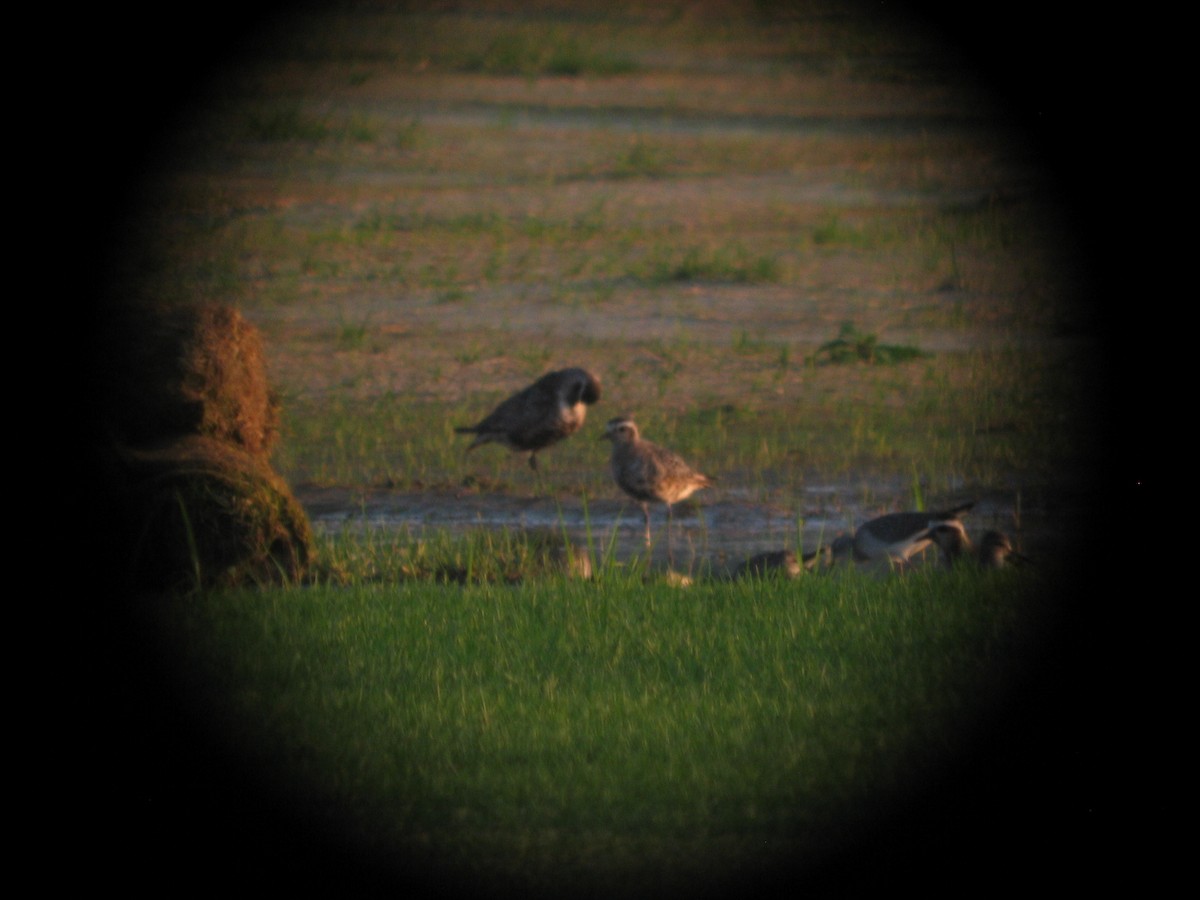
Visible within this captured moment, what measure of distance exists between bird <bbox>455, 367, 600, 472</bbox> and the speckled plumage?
2.70 ft

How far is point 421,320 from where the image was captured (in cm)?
1348

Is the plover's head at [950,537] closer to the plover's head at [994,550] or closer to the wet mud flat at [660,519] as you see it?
the plover's head at [994,550]

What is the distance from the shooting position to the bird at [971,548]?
7.84 m

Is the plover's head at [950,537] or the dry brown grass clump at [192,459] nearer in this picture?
the dry brown grass clump at [192,459]

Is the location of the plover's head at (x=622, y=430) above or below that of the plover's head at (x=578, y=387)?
below

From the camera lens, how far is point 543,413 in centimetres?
1030

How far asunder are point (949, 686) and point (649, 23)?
725 inches

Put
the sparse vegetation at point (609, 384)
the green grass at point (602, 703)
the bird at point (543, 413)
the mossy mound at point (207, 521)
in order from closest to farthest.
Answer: the green grass at point (602, 703)
the sparse vegetation at point (609, 384)
the mossy mound at point (207, 521)
the bird at point (543, 413)

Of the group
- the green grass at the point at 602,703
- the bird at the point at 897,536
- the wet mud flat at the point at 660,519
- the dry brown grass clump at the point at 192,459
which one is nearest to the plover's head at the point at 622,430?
the wet mud flat at the point at 660,519

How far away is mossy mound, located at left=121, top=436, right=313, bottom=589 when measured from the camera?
7.59m

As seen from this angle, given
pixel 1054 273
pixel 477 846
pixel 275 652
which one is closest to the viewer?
pixel 477 846

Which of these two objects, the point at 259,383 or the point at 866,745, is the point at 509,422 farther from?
the point at 866,745

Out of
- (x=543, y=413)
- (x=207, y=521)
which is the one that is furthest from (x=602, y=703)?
(x=543, y=413)

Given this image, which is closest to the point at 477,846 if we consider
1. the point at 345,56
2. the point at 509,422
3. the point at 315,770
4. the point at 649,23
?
the point at 315,770
